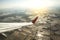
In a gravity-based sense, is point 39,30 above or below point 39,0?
below

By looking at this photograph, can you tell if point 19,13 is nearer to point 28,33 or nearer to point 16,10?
point 16,10

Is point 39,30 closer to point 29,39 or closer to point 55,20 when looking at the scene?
point 29,39

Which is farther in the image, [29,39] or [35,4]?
[35,4]

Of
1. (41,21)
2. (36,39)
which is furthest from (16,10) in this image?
(36,39)

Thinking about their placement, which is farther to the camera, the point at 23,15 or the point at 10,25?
the point at 23,15

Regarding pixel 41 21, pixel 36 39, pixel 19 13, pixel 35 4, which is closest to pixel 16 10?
pixel 19 13

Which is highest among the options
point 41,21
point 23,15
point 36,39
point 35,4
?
point 35,4

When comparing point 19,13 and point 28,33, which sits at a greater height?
point 19,13
